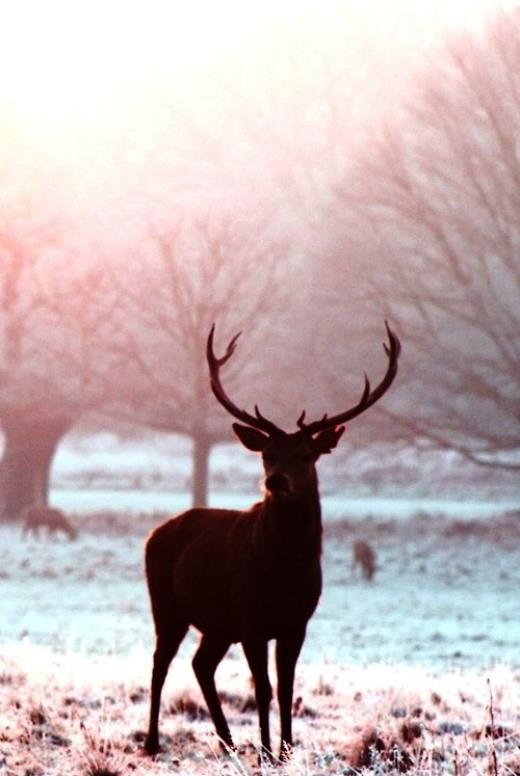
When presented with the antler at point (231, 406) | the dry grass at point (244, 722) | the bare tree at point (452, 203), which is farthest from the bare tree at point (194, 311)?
the antler at point (231, 406)

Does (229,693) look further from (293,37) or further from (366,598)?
(293,37)

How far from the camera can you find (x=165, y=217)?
27453mm

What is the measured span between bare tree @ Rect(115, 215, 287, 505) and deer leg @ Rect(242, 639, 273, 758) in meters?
18.9

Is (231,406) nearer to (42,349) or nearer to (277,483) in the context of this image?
(277,483)

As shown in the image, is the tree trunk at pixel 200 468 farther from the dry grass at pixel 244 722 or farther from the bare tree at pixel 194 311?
the dry grass at pixel 244 722

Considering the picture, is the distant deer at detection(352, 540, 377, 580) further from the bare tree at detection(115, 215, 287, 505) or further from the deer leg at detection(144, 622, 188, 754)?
the deer leg at detection(144, 622, 188, 754)

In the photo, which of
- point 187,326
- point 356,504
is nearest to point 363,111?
point 187,326

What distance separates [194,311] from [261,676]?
21843 millimetres

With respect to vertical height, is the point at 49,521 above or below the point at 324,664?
above

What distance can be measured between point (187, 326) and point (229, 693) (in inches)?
688

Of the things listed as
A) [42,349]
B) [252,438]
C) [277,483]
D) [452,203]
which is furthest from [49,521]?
[277,483]

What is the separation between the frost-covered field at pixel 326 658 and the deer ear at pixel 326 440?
137cm

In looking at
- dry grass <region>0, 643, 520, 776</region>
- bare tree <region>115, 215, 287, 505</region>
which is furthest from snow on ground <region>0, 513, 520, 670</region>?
bare tree <region>115, 215, 287, 505</region>

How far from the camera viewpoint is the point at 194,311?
27.9m
